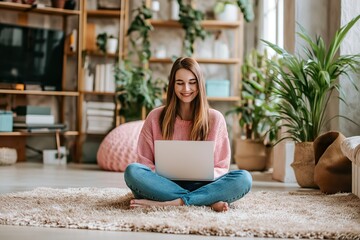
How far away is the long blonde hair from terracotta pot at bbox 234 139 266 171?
282 cm

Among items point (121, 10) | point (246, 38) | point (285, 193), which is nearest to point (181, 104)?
point (285, 193)

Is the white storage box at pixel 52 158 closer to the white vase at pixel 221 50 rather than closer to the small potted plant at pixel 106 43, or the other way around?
the small potted plant at pixel 106 43

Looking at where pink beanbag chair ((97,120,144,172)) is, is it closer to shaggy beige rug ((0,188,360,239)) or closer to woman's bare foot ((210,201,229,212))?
shaggy beige rug ((0,188,360,239))

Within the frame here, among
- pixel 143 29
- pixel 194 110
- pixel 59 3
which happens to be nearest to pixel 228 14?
pixel 143 29

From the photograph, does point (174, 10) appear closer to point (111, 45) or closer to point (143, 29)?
Answer: point (143, 29)

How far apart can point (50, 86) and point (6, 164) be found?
38.1 inches

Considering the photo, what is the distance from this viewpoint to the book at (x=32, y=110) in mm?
6207

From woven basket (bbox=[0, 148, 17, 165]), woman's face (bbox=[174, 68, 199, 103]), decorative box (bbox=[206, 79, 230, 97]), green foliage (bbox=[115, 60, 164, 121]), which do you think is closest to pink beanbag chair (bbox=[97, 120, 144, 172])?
green foliage (bbox=[115, 60, 164, 121])

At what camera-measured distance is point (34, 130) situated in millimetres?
6180

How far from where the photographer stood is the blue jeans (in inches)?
107

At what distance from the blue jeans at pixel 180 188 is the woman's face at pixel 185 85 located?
37 cm

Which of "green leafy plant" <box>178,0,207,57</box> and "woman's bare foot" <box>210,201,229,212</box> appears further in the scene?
"green leafy plant" <box>178,0,207,57</box>

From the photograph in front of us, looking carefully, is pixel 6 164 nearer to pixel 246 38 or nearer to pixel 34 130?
pixel 34 130

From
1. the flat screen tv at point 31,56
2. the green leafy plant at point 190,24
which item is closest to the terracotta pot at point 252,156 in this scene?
the green leafy plant at point 190,24
